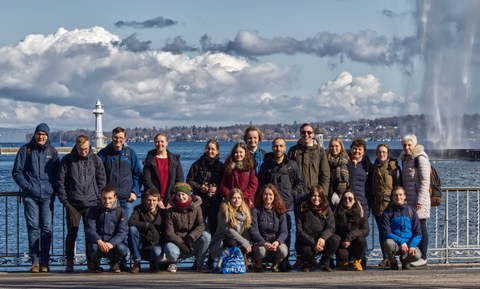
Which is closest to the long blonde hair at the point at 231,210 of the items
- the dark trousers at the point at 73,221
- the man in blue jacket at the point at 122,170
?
the man in blue jacket at the point at 122,170

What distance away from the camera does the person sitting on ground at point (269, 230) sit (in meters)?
12.9

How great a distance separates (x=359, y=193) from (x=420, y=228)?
3.40 feet

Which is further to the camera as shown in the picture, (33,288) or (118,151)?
(118,151)

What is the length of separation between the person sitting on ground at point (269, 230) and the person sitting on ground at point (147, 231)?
4.52 feet

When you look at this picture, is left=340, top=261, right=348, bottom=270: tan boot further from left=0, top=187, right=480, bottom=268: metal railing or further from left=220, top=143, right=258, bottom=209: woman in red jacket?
left=220, top=143, right=258, bottom=209: woman in red jacket

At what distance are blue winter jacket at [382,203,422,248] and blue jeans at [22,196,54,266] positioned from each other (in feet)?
16.2

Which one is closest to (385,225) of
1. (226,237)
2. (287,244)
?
(287,244)

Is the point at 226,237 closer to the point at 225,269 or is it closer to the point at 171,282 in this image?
the point at 225,269

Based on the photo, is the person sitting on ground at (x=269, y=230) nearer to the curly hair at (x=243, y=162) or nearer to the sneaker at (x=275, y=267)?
the sneaker at (x=275, y=267)

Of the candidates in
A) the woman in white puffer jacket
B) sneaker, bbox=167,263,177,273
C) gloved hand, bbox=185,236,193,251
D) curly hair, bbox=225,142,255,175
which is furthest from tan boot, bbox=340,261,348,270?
sneaker, bbox=167,263,177,273

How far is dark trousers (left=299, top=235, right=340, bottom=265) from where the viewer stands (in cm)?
1298

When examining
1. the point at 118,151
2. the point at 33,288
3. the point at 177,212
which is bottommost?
the point at 33,288

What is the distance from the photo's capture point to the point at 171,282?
11.8 metres

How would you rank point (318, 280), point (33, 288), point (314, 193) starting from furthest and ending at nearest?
point (314, 193) → point (318, 280) → point (33, 288)
